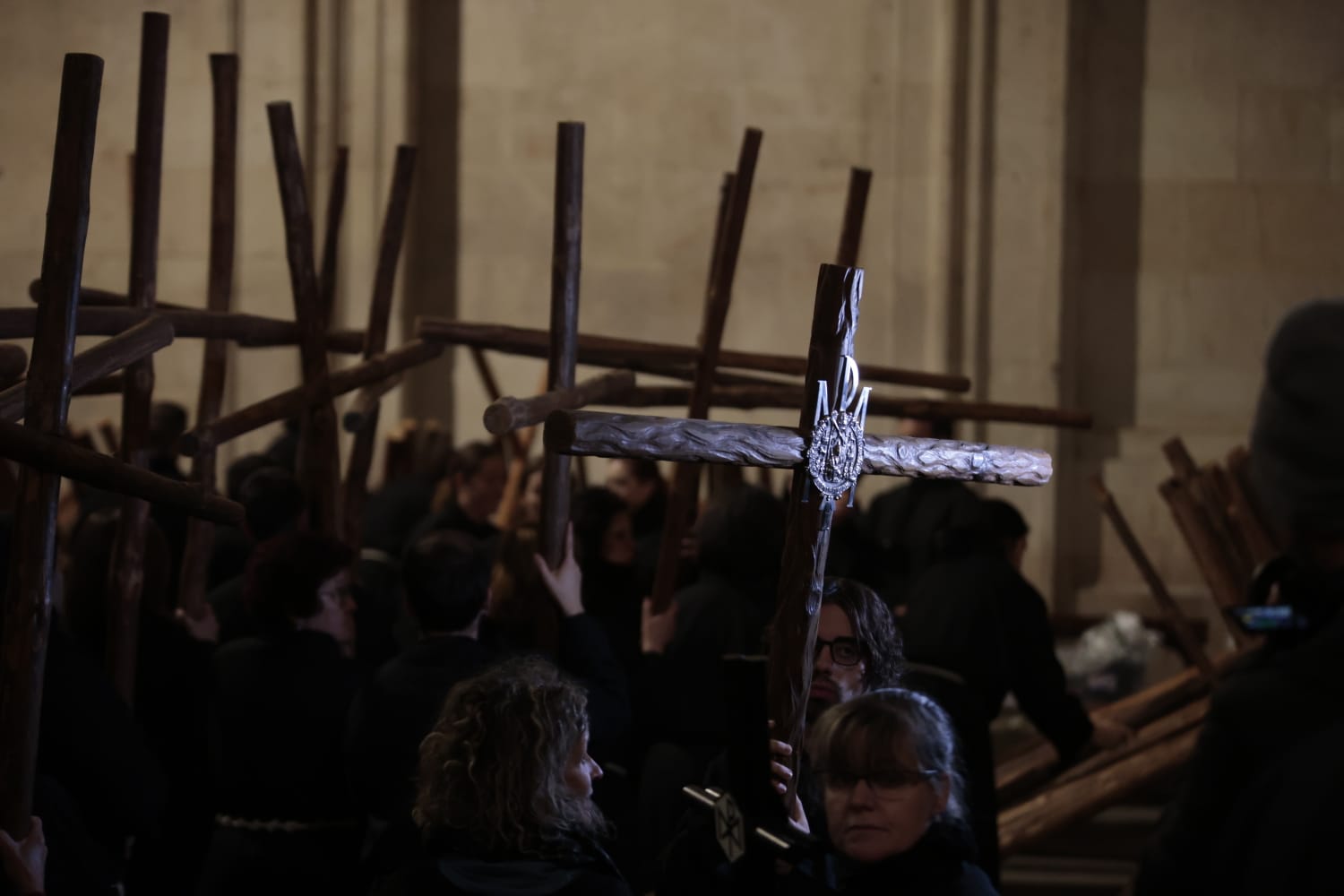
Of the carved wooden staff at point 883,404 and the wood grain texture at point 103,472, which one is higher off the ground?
the carved wooden staff at point 883,404

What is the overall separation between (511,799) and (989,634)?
118 inches

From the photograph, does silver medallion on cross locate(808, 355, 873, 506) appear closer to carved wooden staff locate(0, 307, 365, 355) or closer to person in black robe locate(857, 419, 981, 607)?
carved wooden staff locate(0, 307, 365, 355)

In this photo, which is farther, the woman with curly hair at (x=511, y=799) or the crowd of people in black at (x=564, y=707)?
the woman with curly hair at (x=511, y=799)

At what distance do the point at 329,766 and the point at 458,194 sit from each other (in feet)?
23.1

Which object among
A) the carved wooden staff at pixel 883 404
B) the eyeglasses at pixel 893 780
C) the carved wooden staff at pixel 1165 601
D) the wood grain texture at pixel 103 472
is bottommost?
the carved wooden staff at pixel 1165 601

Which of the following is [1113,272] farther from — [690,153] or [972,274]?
[690,153]

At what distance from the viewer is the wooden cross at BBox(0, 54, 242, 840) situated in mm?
2982

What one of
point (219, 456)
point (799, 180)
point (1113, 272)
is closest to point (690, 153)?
point (799, 180)

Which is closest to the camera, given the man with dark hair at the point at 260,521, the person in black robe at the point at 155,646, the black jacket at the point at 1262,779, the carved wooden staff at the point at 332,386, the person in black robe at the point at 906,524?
the black jacket at the point at 1262,779

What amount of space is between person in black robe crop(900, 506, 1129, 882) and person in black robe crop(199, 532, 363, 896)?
192 centimetres

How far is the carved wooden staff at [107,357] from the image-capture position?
3.34m

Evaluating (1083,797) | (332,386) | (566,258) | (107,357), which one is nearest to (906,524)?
(1083,797)

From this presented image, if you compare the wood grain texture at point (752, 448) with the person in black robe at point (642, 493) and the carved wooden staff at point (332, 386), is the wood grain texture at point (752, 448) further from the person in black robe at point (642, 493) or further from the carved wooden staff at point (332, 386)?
the person in black robe at point (642, 493)

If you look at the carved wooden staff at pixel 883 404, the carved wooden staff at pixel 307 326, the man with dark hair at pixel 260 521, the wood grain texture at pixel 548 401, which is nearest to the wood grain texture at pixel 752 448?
the wood grain texture at pixel 548 401
